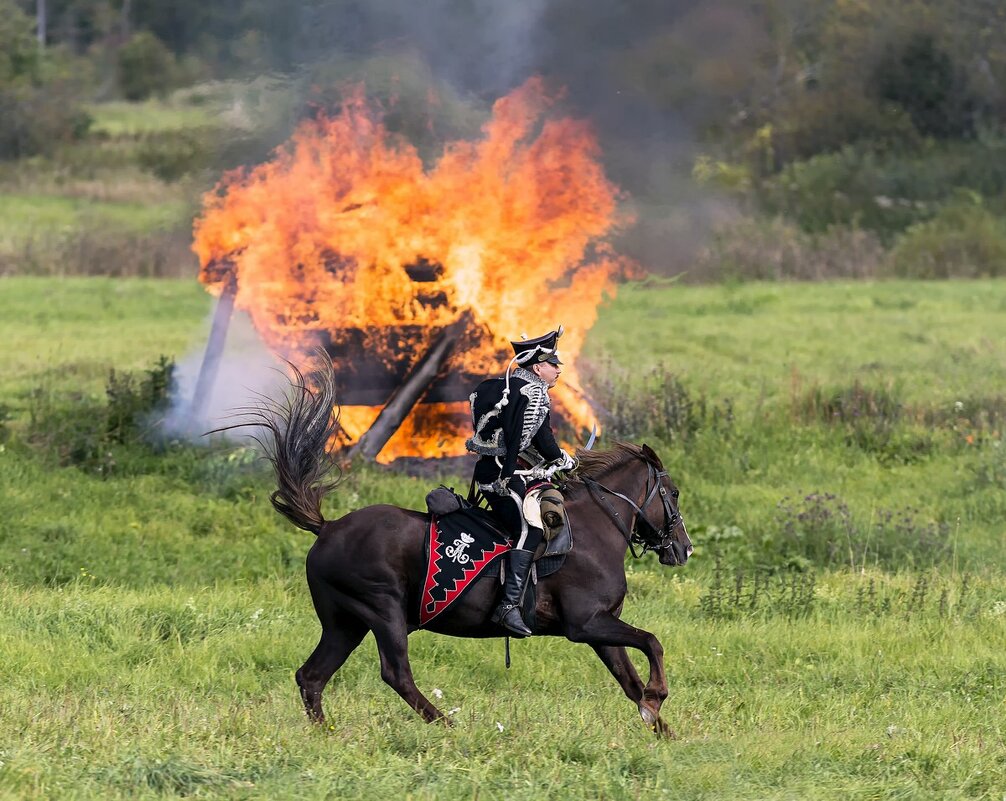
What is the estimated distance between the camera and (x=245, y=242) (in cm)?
1678

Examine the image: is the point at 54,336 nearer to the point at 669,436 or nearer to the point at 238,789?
the point at 669,436

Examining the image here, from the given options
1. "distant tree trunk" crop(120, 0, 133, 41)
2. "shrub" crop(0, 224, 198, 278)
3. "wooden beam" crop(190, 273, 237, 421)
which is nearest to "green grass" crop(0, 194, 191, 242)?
"shrub" crop(0, 224, 198, 278)

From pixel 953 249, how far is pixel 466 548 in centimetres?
2671

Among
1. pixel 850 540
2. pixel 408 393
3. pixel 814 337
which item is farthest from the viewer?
pixel 814 337

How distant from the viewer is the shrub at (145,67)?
4412 centimetres

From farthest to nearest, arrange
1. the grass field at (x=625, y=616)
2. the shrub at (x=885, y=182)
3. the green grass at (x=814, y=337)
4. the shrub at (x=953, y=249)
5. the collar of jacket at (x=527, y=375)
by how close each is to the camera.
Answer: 1. the shrub at (x=885, y=182)
2. the shrub at (x=953, y=249)
3. the green grass at (x=814, y=337)
4. the collar of jacket at (x=527, y=375)
5. the grass field at (x=625, y=616)

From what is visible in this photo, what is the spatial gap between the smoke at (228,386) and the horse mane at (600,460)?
6324 mm

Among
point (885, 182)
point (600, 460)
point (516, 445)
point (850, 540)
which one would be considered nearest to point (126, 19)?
point (885, 182)

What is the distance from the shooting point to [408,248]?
16.7 meters

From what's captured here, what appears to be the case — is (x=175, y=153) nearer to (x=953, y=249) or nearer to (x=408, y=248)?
(x=408, y=248)

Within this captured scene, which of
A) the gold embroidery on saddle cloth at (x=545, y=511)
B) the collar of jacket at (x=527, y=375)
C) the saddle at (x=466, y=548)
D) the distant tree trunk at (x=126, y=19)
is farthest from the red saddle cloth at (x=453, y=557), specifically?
the distant tree trunk at (x=126, y=19)

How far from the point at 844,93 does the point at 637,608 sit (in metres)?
30.9

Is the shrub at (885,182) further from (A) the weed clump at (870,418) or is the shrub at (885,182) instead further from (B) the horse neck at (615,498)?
(B) the horse neck at (615,498)

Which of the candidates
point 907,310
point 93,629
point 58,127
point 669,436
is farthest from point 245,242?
point 58,127
